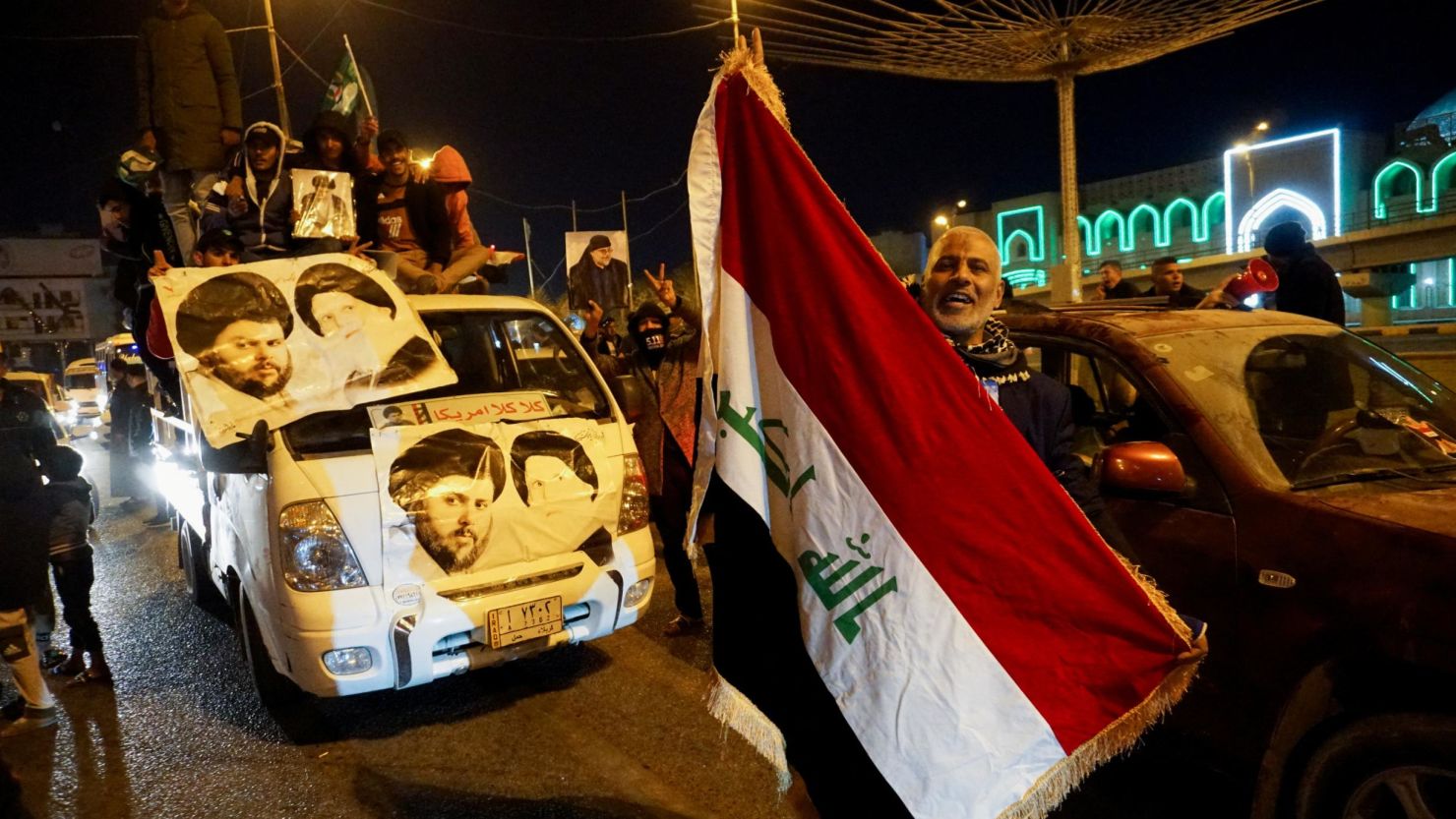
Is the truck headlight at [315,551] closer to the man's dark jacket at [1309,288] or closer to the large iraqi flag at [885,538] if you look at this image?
the large iraqi flag at [885,538]

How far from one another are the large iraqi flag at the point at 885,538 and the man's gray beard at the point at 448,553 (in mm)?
2371

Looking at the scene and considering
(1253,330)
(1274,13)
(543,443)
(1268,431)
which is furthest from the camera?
(1274,13)

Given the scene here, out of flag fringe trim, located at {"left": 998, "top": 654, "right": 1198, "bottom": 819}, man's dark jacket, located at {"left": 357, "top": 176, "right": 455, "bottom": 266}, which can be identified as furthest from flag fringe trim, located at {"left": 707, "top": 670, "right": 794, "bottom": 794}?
man's dark jacket, located at {"left": 357, "top": 176, "right": 455, "bottom": 266}

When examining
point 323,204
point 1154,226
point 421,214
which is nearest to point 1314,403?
point 323,204

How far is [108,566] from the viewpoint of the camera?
336 inches

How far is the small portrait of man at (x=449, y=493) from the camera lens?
13.1 feet

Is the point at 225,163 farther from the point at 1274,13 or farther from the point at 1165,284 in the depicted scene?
the point at 1274,13

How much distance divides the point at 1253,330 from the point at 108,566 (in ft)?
31.7

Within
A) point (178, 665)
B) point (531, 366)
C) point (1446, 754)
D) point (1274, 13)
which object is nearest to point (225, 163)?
point (531, 366)

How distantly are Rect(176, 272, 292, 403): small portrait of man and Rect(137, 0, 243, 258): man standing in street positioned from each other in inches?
103

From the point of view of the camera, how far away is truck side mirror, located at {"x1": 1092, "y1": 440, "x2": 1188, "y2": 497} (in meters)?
2.78

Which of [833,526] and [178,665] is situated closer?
[833,526]

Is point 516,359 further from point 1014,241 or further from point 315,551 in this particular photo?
point 1014,241

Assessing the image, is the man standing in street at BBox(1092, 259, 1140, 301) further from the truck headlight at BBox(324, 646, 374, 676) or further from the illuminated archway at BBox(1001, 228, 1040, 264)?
the illuminated archway at BBox(1001, 228, 1040, 264)
